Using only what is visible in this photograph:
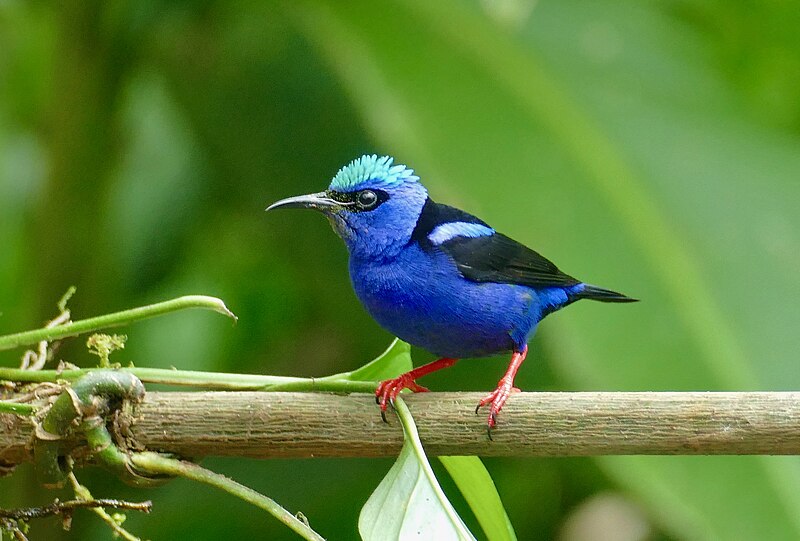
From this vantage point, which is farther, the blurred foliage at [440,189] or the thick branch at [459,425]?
the blurred foliage at [440,189]

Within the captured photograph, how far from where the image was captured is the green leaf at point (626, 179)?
7.97 feet

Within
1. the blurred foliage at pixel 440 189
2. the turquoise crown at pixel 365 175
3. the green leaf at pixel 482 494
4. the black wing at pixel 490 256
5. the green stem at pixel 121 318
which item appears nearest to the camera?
the green stem at pixel 121 318

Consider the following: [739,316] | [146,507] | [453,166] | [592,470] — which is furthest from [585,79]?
[146,507]

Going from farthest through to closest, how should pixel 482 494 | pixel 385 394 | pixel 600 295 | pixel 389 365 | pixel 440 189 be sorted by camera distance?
pixel 440 189 < pixel 600 295 < pixel 389 365 < pixel 482 494 < pixel 385 394

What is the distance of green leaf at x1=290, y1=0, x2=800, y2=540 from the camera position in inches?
95.6

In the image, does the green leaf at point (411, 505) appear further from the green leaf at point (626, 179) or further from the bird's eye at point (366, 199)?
the green leaf at point (626, 179)

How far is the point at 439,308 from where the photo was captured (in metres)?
2.16

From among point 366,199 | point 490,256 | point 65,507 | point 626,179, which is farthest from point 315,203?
point 626,179

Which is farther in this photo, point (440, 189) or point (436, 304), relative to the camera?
point (440, 189)

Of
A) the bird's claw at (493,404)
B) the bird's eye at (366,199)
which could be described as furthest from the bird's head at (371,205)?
the bird's claw at (493,404)

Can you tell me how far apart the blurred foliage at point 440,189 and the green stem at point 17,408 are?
1171mm

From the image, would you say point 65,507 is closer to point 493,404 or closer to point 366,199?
point 493,404

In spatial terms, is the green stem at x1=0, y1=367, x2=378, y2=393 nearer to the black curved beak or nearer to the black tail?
the black curved beak

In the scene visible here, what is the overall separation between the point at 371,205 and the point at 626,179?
900mm
